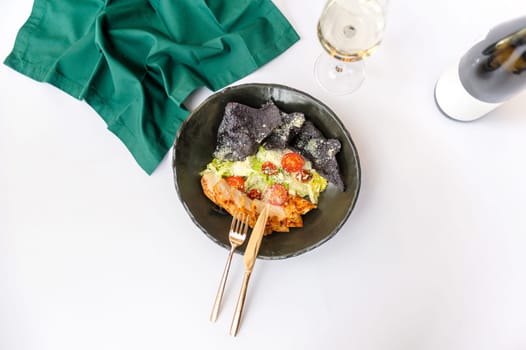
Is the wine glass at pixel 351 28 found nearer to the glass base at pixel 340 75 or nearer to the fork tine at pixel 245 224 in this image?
the glass base at pixel 340 75

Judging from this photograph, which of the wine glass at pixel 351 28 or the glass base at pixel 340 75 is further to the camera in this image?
the glass base at pixel 340 75

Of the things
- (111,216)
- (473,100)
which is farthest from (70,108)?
(473,100)

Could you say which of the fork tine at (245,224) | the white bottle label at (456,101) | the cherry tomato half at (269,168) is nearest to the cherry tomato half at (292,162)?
the cherry tomato half at (269,168)

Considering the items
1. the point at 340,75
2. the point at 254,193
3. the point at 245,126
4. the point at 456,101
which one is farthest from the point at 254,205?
the point at 456,101

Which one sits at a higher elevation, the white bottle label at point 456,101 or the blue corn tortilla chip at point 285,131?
the white bottle label at point 456,101

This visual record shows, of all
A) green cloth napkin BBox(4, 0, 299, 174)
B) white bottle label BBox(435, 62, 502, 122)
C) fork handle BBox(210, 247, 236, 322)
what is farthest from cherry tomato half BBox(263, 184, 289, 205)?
white bottle label BBox(435, 62, 502, 122)

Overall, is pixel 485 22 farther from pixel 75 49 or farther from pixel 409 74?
pixel 75 49

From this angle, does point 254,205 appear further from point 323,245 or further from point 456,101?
point 456,101

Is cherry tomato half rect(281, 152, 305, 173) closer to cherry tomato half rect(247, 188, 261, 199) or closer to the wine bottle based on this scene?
cherry tomato half rect(247, 188, 261, 199)

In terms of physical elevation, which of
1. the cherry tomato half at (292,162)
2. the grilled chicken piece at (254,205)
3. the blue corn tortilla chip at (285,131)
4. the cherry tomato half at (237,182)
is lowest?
the grilled chicken piece at (254,205)
